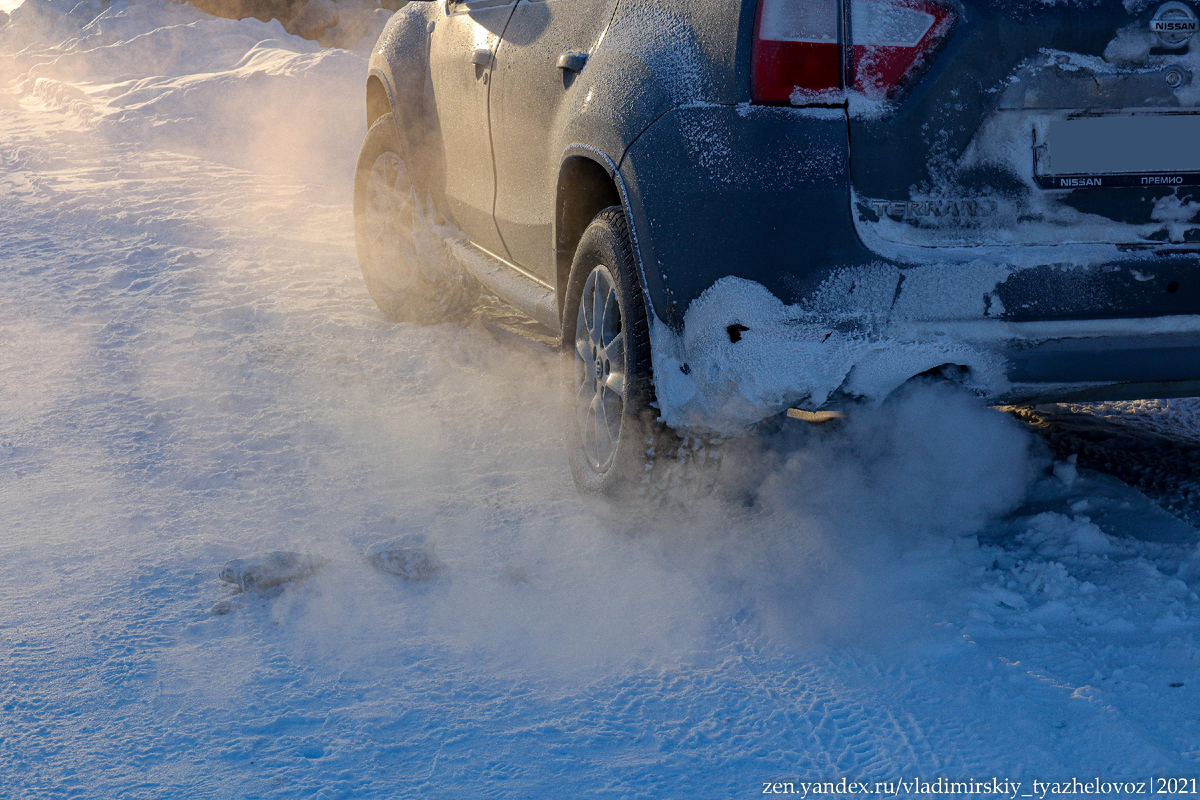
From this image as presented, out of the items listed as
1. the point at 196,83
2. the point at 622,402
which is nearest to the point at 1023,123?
the point at 622,402

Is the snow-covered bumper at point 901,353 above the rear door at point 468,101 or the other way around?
the other way around

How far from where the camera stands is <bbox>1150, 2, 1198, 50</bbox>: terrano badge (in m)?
2.16

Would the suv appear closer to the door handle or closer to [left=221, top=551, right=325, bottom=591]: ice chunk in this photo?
the door handle

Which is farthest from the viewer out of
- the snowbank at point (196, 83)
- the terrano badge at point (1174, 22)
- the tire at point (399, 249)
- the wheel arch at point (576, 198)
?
the snowbank at point (196, 83)

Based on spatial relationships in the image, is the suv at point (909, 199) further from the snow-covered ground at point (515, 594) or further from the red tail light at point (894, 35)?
the snow-covered ground at point (515, 594)

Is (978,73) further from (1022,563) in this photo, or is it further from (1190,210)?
(1022,563)

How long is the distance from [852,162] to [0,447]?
293 centimetres

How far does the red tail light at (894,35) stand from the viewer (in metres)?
2.17

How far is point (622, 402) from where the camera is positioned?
278 cm

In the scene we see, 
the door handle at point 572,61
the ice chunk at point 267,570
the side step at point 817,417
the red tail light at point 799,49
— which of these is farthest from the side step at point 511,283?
the red tail light at point 799,49

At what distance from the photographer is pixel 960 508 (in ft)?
9.48

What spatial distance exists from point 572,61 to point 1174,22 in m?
1.48

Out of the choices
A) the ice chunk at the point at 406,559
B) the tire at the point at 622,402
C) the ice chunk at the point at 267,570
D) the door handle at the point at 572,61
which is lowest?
the ice chunk at the point at 406,559

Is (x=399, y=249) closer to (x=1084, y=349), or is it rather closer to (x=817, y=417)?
(x=817, y=417)
